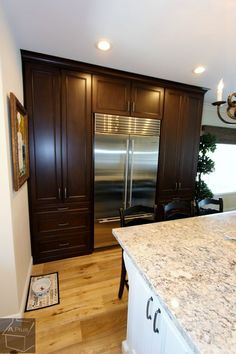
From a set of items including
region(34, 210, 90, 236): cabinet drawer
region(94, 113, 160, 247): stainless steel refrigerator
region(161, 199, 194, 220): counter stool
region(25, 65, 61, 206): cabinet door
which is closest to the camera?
region(161, 199, 194, 220): counter stool

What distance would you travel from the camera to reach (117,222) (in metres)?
2.77

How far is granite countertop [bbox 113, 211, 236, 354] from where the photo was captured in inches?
26.3

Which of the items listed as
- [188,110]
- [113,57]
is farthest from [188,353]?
[188,110]

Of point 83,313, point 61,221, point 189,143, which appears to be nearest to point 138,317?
point 83,313

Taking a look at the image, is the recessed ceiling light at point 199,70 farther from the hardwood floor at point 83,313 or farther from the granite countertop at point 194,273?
the hardwood floor at point 83,313

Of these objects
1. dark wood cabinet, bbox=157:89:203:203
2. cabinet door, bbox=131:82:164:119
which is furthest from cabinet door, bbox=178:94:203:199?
cabinet door, bbox=131:82:164:119

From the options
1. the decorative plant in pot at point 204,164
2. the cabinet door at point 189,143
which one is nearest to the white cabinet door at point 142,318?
the cabinet door at point 189,143

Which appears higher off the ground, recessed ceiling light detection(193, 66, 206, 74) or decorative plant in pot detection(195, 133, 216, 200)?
recessed ceiling light detection(193, 66, 206, 74)

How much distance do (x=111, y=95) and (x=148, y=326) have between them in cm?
243

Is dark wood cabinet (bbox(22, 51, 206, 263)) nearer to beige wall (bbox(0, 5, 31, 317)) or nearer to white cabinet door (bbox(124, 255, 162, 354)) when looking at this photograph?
beige wall (bbox(0, 5, 31, 317))

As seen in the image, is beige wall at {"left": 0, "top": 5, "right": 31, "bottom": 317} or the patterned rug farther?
the patterned rug

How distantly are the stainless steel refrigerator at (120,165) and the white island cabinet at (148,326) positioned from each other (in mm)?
1416

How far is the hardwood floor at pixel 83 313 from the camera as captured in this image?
58.0 inches

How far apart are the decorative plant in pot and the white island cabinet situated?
2578 millimetres
